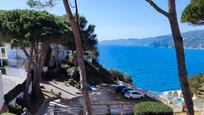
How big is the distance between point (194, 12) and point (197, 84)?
1799 cm

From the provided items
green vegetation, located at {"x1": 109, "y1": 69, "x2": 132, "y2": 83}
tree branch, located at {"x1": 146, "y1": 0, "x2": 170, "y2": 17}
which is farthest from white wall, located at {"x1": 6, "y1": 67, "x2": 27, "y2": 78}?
tree branch, located at {"x1": 146, "y1": 0, "x2": 170, "y2": 17}

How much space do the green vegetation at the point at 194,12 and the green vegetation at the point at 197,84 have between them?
15366mm

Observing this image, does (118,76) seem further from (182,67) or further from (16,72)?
(182,67)

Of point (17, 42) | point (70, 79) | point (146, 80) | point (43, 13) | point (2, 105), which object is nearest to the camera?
point (2, 105)

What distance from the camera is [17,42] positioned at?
2936 centimetres

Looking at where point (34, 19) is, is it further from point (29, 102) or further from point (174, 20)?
point (174, 20)

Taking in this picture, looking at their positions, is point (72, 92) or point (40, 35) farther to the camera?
point (72, 92)

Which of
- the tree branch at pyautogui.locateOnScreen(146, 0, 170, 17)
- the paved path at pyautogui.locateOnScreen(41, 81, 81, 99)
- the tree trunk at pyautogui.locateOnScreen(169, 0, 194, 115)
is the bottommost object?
the paved path at pyautogui.locateOnScreen(41, 81, 81, 99)

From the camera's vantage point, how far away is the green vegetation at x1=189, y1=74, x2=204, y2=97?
3484 cm

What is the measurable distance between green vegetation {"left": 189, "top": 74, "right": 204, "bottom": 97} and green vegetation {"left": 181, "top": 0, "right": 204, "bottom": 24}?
1537 cm

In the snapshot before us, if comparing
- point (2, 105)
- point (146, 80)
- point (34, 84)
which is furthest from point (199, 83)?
point (146, 80)

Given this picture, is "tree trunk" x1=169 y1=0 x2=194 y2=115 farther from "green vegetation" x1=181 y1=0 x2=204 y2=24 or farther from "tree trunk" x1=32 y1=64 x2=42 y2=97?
"tree trunk" x1=32 y1=64 x2=42 y2=97

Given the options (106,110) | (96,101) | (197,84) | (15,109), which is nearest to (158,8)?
(106,110)

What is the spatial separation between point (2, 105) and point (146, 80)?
6563 cm
